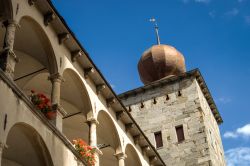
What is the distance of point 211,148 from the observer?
80.6 feet

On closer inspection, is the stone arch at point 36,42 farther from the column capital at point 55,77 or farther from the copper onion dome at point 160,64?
the copper onion dome at point 160,64

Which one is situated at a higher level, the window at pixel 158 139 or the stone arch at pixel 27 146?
the window at pixel 158 139

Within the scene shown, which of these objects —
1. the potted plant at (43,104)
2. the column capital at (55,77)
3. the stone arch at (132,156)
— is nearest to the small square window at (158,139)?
the stone arch at (132,156)

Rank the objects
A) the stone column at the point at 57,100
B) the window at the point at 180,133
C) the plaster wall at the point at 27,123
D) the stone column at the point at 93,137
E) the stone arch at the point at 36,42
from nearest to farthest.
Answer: the plaster wall at the point at 27,123 → the stone column at the point at 57,100 → the stone arch at the point at 36,42 → the stone column at the point at 93,137 → the window at the point at 180,133

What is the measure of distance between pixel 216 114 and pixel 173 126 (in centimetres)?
535

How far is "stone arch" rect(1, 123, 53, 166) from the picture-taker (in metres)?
10.1

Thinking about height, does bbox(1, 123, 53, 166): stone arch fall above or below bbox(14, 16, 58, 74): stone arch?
below

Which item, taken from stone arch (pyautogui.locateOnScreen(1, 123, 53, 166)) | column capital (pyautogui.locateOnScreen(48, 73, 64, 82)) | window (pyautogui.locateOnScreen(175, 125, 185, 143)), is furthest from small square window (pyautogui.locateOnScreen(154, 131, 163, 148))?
stone arch (pyautogui.locateOnScreen(1, 123, 53, 166))

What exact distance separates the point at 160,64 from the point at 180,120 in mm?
4468

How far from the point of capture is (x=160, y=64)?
2861 centimetres

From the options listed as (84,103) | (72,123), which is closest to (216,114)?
A: (72,123)

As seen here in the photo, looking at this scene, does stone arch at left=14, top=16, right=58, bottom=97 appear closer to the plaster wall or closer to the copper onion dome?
the plaster wall

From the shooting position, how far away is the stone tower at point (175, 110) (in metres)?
24.5

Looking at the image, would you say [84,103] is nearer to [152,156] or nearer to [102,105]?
[102,105]
